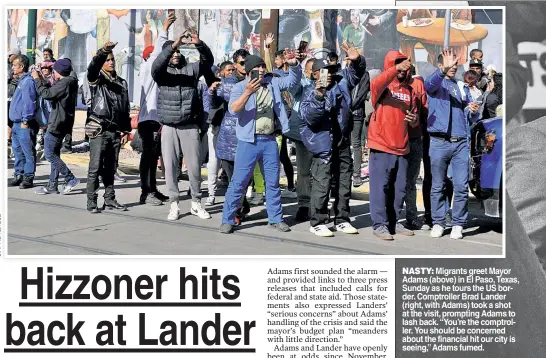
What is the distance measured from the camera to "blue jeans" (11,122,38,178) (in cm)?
1016

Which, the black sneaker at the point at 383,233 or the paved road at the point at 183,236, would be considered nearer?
the paved road at the point at 183,236

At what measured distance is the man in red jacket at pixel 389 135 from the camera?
25.4ft

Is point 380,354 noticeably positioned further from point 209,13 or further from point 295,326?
point 209,13

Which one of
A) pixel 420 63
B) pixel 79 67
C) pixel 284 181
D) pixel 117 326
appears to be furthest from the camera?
pixel 79 67

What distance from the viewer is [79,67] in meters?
14.5

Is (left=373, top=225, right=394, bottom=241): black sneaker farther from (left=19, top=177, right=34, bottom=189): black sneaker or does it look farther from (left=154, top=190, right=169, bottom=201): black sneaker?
(left=19, top=177, right=34, bottom=189): black sneaker

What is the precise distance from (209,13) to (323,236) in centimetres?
216

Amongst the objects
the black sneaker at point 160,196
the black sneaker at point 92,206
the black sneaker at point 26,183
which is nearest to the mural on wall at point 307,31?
the black sneaker at point 160,196

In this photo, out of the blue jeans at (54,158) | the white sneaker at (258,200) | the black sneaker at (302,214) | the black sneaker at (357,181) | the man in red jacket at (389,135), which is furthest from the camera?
the black sneaker at (357,181)

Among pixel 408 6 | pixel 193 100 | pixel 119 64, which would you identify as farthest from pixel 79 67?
pixel 408 6

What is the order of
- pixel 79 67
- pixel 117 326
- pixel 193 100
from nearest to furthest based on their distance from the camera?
1. pixel 117 326
2. pixel 193 100
3. pixel 79 67

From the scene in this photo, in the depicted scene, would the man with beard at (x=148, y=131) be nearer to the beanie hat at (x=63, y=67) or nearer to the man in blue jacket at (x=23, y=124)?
the beanie hat at (x=63, y=67)

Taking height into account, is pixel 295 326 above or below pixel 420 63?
below

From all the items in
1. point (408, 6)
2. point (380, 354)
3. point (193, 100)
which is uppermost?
point (408, 6)
